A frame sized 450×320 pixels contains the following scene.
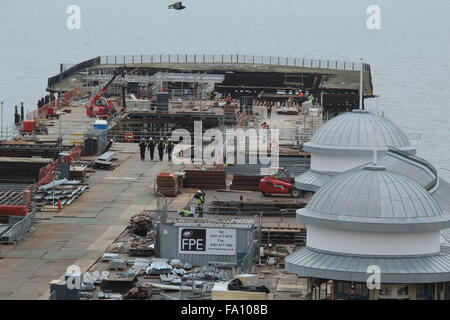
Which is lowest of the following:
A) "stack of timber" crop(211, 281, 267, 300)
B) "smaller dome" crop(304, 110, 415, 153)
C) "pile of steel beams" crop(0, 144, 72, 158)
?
"stack of timber" crop(211, 281, 267, 300)

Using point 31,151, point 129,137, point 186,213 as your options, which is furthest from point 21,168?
point 186,213

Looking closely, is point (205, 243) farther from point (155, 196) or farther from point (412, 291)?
point (155, 196)

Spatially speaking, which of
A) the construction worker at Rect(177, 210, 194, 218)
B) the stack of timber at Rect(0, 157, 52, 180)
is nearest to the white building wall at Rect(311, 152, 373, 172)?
the construction worker at Rect(177, 210, 194, 218)

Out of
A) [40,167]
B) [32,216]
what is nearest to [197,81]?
[40,167]

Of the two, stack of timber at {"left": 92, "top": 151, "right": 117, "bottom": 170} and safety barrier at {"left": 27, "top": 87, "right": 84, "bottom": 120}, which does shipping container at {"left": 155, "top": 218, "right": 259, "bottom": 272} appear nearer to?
stack of timber at {"left": 92, "top": 151, "right": 117, "bottom": 170}

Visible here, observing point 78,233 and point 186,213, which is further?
point 186,213

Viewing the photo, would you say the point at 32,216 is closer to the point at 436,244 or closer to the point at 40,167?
the point at 40,167

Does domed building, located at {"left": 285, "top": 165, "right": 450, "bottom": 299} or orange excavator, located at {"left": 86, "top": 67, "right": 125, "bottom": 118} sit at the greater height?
orange excavator, located at {"left": 86, "top": 67, "right": 125, "bottom": 118}
